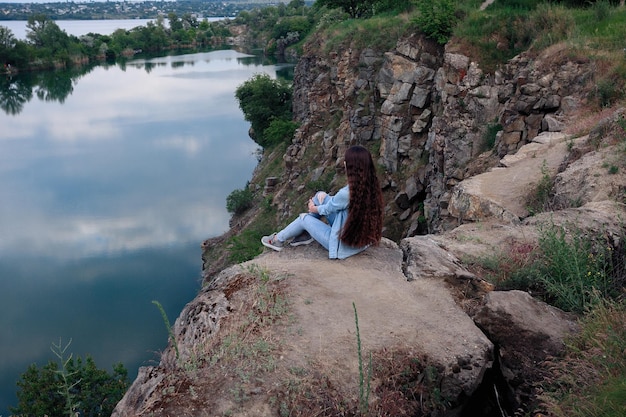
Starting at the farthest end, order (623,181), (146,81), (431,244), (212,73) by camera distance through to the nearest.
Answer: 1. (212,73)
2. (146,81)
3. (623,181)
4. (431,244)

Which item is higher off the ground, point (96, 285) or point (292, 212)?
point (292, 212)

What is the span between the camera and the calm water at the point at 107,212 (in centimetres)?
1961

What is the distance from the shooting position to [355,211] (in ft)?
18.7

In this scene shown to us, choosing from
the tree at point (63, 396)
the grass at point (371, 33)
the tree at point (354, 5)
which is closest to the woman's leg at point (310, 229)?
the tree at point (63, 396)

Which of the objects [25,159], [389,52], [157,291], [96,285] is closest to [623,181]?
[389,52]

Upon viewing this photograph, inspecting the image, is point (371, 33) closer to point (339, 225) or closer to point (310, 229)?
point (310, 229)

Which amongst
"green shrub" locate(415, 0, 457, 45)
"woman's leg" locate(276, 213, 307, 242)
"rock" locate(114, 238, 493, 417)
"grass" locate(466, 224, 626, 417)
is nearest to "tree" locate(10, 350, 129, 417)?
"woman's leg" locate(276, 213, 307, 242)

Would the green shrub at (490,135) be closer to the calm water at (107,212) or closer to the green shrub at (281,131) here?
the calm water at (107,212)

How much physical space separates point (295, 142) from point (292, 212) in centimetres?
622

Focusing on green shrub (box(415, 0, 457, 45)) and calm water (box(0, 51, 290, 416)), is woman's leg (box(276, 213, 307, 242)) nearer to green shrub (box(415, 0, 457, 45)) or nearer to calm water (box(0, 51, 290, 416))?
calm water (box(0, 51, 290, 416))

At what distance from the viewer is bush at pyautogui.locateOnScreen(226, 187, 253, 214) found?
29.0 metres

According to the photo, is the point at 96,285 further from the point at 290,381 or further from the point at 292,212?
the point at 290,381

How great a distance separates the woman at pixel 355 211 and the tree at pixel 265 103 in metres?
30.6

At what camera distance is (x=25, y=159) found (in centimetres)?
3631
